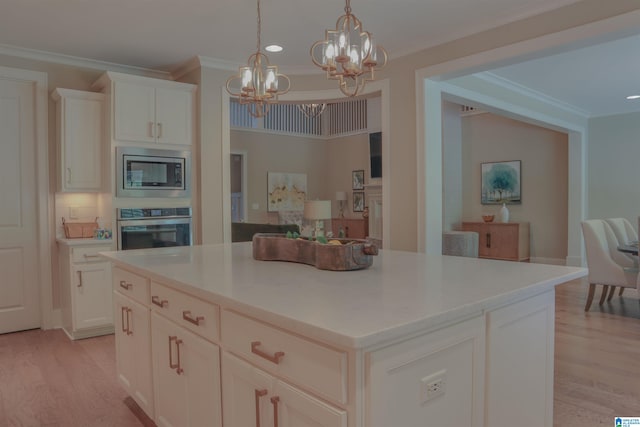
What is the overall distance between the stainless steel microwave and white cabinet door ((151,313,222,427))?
2.22m

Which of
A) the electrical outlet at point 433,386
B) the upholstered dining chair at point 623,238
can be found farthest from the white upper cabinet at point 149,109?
the upholstered dining chair at point 623,238

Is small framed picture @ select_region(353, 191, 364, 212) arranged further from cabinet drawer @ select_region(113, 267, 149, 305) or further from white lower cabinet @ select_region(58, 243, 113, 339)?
cabinet drawer @ select_region(113, 267, 149, 305)

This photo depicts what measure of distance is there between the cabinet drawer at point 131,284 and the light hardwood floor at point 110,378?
693 mm

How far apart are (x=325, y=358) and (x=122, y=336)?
6.09 feet

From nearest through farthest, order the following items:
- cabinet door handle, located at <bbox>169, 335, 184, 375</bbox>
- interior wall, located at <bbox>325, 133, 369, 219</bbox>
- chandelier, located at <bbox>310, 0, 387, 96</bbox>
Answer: cabinet door handle, located at <bbox>169, 335, 184, 375</bbox>
chandelier, located at <bbox>310, 0, 387, 96</bbox>
interior wall, located at <bbox>325, 133, 369, 219</bbox>

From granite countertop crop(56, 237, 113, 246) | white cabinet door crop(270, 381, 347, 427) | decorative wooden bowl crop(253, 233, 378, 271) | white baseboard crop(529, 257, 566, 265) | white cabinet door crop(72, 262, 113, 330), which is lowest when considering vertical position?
white baseboard crop(529, 257, 566, 265)

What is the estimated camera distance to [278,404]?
4.25 feet

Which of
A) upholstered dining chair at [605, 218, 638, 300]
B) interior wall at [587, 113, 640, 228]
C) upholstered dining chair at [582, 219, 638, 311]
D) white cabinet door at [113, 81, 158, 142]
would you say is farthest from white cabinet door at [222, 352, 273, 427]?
interior wall at [587, 113, 640, 228]

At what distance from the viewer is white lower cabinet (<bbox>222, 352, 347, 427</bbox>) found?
3.82 ft

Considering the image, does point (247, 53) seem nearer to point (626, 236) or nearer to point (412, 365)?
point (412, 365)

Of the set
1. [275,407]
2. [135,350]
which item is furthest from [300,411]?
[135,350]

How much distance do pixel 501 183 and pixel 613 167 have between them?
1.79m

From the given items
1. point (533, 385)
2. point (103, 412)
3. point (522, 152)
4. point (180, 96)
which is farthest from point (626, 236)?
point (103, 412)

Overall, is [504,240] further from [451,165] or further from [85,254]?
[85,254]
